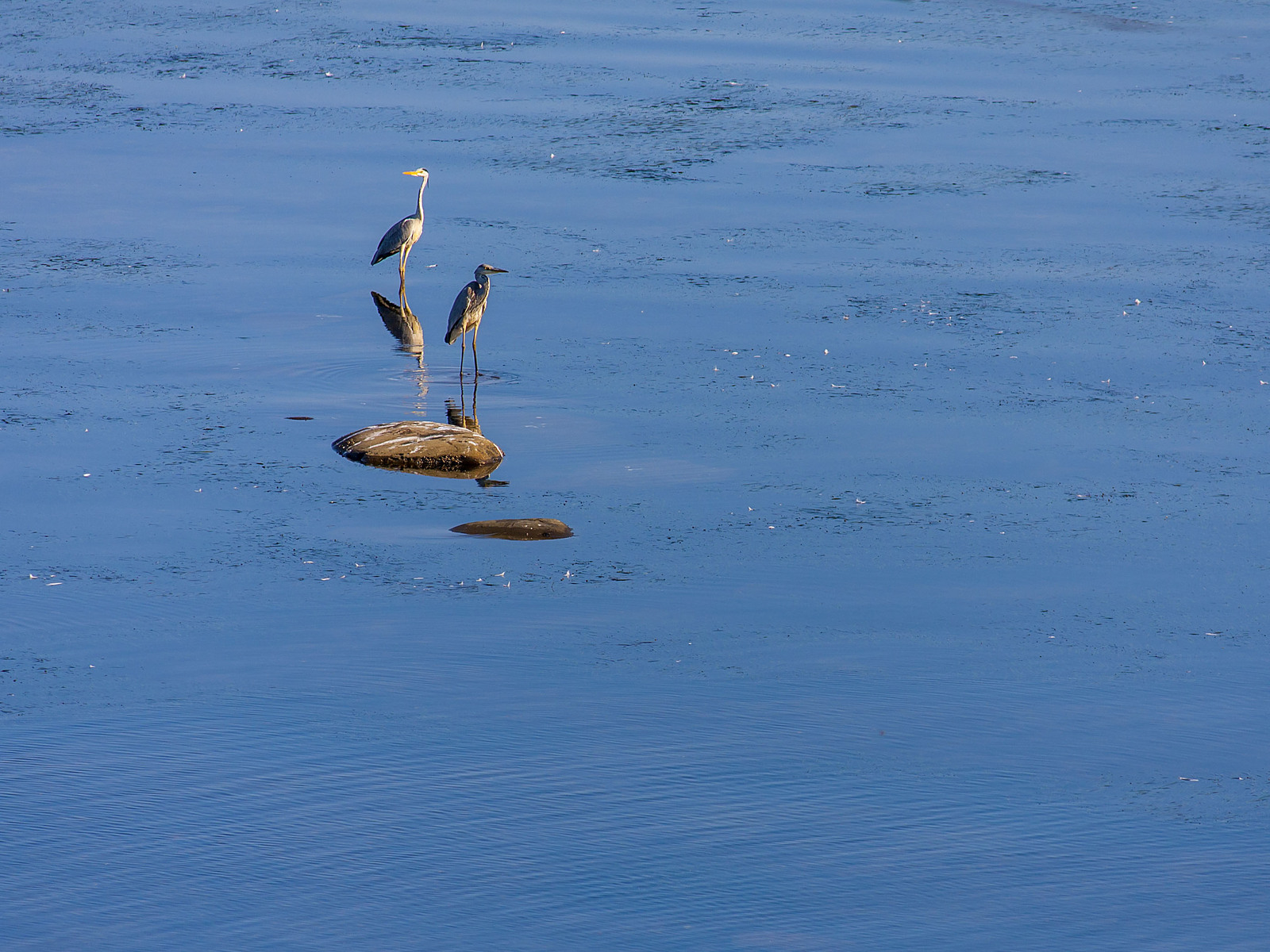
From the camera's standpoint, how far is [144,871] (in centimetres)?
472

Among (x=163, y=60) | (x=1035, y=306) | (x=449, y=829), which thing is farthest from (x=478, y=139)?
(x=449, y=829)

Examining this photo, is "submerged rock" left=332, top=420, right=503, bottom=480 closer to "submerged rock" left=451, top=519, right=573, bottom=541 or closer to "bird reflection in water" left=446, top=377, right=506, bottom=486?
"bird reflection in water" left=446, top=377, right=506, bottom=486

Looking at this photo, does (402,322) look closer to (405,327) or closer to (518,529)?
(405,327)

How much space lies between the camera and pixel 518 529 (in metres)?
7.20

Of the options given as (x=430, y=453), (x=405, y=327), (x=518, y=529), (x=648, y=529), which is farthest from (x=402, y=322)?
(x=648, y=529)

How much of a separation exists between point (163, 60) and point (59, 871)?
13.6 m

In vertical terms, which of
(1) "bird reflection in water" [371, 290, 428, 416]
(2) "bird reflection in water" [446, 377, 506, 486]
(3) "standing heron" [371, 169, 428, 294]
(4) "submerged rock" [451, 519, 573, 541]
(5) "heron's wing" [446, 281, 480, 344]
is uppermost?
(3) "standing heron" [371, 169, 428, 294]

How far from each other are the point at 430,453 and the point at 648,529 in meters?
1.37

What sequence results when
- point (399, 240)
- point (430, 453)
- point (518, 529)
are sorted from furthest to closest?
1. point (399, 240)
2. point (430, 453)
3. point (518, 529)

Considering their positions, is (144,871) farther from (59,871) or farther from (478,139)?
(478,139)

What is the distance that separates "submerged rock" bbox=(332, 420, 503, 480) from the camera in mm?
8039

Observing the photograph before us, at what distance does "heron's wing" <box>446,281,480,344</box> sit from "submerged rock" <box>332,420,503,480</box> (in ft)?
5.26

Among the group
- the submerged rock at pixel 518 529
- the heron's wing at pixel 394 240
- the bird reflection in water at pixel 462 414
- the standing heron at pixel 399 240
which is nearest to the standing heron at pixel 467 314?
the bird reflection in water at pixel 462 414

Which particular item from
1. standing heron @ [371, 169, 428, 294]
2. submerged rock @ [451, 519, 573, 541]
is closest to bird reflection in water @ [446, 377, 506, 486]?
submerged rock @ [451, 519, 573, 541]
